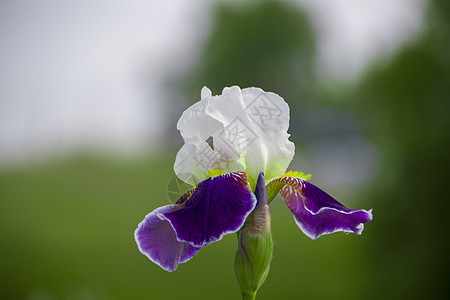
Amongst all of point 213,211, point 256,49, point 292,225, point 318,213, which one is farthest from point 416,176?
point 256,49

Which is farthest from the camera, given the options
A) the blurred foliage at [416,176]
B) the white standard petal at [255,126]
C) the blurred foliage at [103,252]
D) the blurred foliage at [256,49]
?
the blurred foliage at [256,49]

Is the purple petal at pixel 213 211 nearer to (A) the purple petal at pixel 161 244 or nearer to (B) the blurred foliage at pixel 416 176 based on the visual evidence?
(A) the purple petal at pixel 161 244

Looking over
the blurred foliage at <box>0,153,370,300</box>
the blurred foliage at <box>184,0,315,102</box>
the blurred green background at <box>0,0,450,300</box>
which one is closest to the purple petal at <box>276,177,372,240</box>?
the blurred green background at <box>0,0,450,300</box>

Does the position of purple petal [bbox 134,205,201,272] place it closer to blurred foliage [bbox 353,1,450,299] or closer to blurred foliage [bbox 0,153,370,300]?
blurred foliage [bbox 353,1,450,299]

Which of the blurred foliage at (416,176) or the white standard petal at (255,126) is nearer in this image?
the white standard petal at (255,126)

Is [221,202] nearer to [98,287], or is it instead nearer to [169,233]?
[169,233]

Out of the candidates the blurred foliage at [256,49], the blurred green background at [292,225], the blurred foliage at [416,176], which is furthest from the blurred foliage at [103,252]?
the blurred foliage at [256,49]
